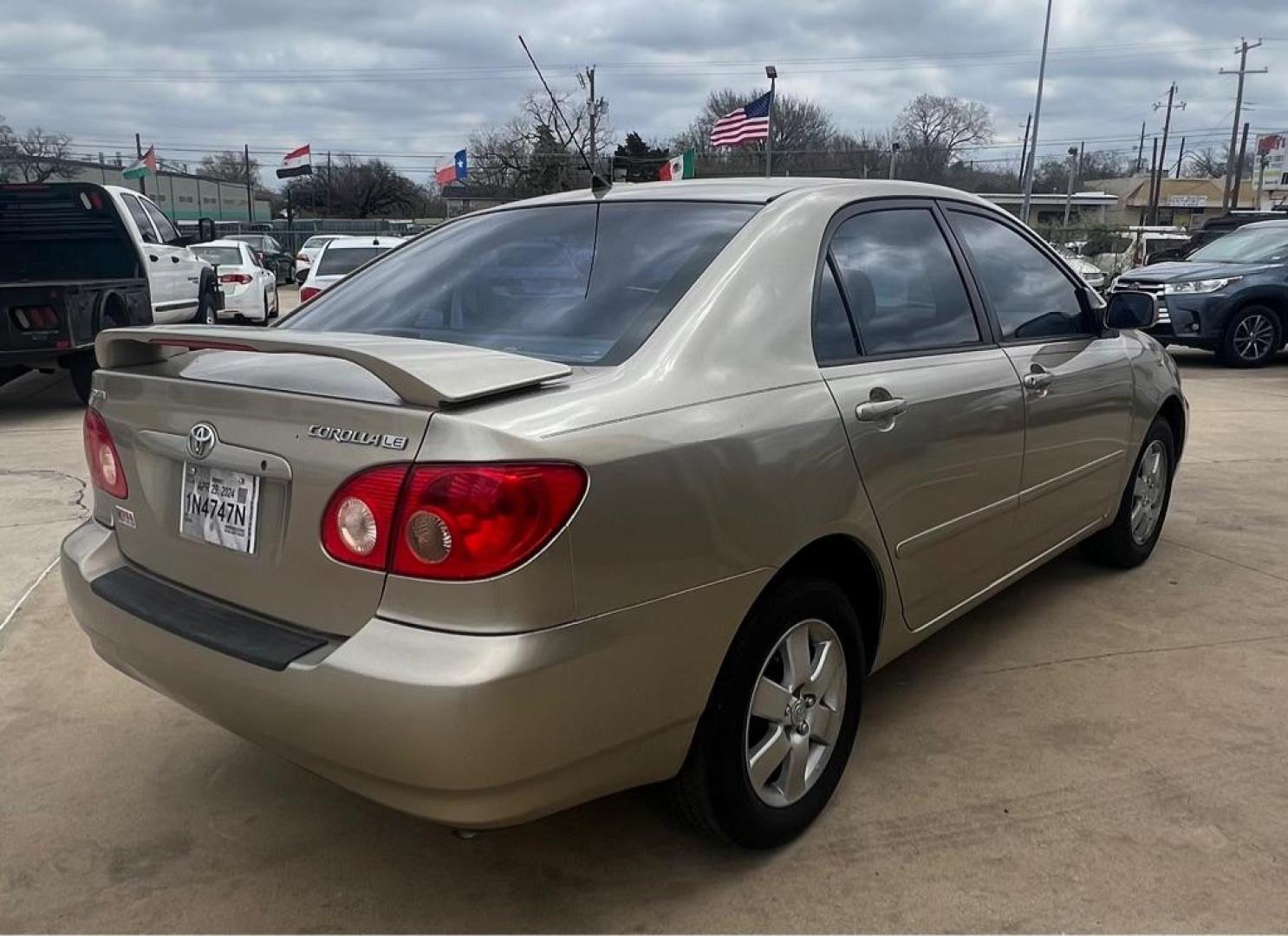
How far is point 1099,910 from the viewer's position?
91.7 inches

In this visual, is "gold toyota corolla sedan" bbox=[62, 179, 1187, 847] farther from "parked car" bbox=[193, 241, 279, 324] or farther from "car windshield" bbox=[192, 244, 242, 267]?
"car windshield" bbox=[192, 244, 242, 267]

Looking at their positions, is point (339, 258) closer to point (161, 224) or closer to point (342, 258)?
point (342, 258)

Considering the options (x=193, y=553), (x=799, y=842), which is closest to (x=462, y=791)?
(x=193, y=553)

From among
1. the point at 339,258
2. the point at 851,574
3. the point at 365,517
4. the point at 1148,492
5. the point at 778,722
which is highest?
the point at 339,258

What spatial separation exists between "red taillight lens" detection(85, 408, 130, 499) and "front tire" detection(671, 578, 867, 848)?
4.97 ft

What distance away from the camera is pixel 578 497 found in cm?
192

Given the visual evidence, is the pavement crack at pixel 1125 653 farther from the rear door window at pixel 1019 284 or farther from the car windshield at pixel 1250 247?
the car windshield at pixel 1250 247

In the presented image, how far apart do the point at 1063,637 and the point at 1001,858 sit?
1.60m

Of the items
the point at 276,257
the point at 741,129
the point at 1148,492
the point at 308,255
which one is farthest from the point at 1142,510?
the point at 276,257

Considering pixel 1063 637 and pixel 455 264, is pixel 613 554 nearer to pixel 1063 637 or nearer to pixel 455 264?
pixel 455 264

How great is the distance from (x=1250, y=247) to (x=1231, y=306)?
1.39 m

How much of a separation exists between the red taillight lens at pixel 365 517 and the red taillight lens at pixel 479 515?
0.13 ft

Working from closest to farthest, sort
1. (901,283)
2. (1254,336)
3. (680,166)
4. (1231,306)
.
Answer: (901,283) → (1231,306) → (1254,336) → (680,166)

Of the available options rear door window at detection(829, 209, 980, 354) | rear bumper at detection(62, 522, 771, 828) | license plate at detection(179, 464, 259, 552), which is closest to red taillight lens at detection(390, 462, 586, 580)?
rear bumper at detection(62, 522, 771, 828)
